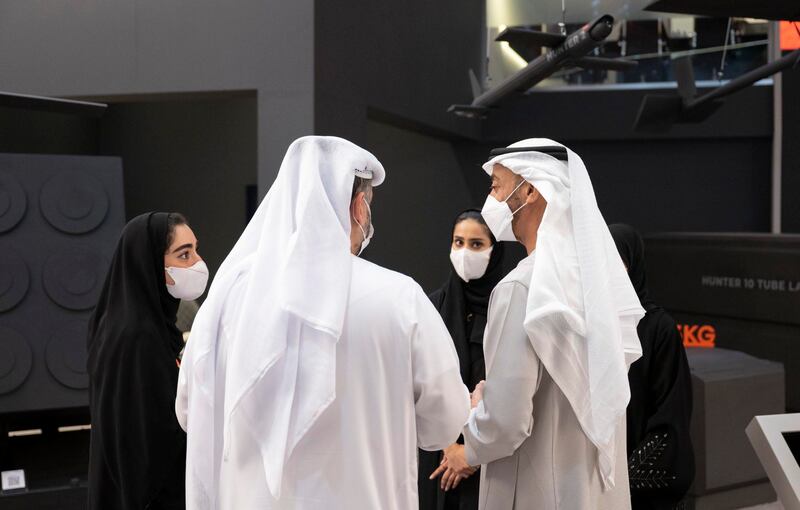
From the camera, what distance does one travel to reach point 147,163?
381 inches

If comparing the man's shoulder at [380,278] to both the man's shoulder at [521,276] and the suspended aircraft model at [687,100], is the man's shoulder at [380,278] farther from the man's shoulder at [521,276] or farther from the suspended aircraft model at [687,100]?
the suspended aircraft model at [687,100]

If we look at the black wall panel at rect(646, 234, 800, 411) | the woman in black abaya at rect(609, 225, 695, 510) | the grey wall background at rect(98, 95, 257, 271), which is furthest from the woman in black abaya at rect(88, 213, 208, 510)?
the grey wall background at rect(98, 95, 257, 271)

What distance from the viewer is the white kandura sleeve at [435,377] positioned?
1875 mm

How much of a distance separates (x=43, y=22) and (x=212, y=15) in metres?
1.28

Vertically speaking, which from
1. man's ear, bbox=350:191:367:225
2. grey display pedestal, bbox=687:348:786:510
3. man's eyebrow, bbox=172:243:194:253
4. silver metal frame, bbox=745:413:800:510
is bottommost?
grey display pedestal, bbox=687:348:786:510

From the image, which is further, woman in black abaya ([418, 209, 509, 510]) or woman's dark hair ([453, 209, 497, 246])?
woman's dark hair ([453, 209, 497, 246])

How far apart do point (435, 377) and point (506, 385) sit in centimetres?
33

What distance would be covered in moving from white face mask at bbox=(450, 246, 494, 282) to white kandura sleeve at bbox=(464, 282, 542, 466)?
1.13 meters

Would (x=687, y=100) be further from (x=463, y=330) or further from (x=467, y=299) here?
(x=463, y=330)

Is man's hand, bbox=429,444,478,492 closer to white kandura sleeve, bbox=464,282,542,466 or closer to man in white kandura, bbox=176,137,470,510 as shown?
white kandura sleeve, bbox=464,282,542,466

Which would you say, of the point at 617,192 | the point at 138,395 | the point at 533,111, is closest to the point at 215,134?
the point at 533,111

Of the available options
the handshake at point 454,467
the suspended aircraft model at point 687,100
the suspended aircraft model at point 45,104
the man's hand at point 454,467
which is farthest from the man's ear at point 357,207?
the suspended aircraft model at point 687,100

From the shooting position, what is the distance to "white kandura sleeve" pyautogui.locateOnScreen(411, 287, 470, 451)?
6.15 ft

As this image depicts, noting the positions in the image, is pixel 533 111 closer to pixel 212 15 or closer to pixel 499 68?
pixel 499 68
